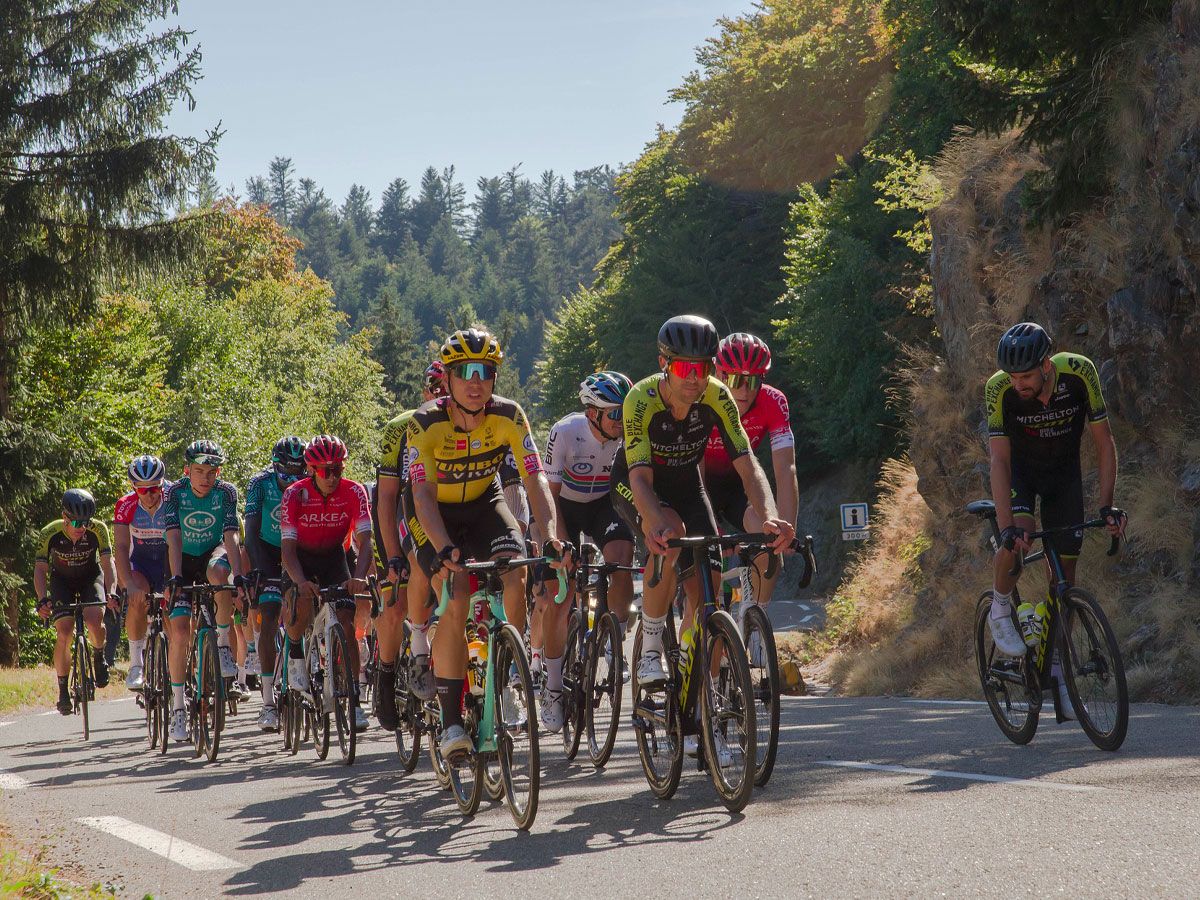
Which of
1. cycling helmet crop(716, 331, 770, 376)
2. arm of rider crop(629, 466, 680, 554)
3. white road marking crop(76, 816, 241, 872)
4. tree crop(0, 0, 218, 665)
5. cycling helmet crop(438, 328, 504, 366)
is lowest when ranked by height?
white road marking crop(76, 816, 241, 872)

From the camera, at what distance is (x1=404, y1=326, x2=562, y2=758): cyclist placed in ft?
24.2

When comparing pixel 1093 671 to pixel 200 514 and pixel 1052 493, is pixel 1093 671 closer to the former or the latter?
pixel 1052 493

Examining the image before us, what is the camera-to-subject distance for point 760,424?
972 cm

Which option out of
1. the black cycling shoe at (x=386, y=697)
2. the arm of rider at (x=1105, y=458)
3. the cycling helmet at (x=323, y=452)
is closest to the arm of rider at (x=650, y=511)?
the arm of rider at (x=1105, y=458)

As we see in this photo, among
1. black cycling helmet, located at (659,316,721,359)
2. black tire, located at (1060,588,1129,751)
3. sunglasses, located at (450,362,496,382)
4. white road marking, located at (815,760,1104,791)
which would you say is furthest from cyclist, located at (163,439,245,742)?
black tire, located at (1060,588,1129,751)

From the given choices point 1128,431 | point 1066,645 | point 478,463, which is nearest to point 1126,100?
point 1128,431

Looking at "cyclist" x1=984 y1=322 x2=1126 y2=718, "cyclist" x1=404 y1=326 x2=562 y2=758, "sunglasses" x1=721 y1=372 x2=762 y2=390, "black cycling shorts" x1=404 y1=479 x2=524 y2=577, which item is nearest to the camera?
"cyclist" x1=404 y1=326 x2=562 y2=758

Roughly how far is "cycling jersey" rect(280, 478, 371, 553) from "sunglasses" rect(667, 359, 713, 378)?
15.7ft

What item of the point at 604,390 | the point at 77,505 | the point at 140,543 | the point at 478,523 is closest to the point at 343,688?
the point at 478,523

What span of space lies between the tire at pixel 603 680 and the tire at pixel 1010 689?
2169mm

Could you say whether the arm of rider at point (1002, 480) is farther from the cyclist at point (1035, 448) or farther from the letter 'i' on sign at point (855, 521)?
the letter 'i' on sign at point (855, 521)

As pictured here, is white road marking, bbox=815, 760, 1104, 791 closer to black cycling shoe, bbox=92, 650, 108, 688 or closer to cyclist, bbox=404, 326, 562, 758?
cyclist, bbox=404, 326, 562, 758

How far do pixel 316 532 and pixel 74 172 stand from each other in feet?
52.1

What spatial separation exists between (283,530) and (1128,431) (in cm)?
951
